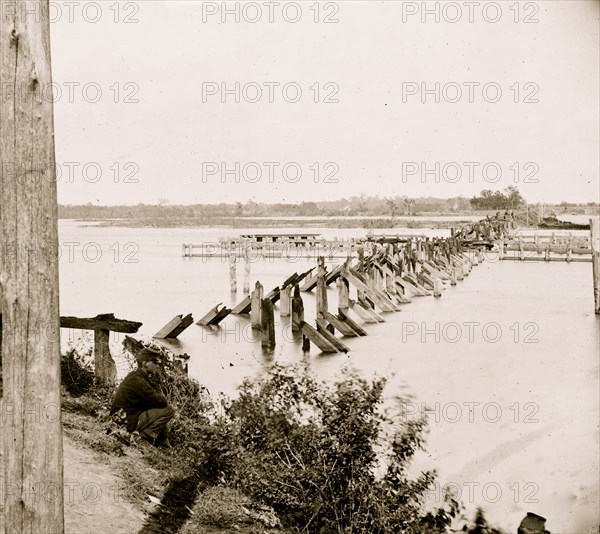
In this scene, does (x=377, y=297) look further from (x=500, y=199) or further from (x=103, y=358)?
(x=500, y=199)

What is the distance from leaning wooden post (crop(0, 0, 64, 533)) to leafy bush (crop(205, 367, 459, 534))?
466cm

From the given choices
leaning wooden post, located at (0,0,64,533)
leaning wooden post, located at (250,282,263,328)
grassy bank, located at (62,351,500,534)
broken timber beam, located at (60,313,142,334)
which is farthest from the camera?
leaning wooden post, located at (250,282,263,328)

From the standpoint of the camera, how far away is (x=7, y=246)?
13.3ft

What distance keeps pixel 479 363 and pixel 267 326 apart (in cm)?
612

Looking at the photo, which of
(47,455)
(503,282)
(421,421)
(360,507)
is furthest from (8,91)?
(503,282)

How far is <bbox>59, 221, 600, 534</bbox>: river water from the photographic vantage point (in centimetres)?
1206

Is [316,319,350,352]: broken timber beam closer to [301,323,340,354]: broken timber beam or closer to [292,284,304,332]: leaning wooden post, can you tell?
[301,323,340,354]: broken timber beam

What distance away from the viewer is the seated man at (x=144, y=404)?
918 cm

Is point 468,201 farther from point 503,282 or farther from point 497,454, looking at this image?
point 497,454

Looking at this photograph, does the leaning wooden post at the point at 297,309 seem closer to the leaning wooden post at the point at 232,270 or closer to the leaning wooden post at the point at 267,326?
the leaning wooden post at the point at 267,326

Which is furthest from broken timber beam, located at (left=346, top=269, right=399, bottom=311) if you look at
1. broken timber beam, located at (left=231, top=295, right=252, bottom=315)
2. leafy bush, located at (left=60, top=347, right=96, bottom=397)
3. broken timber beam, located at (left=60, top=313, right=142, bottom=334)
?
broken timber beam, located at (left=60, top=313, right=142, bottom=334)

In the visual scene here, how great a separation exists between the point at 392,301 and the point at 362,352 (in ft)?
36.7

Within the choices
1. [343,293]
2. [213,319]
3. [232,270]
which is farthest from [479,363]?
[232,270]

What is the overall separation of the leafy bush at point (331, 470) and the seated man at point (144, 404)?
887 mm
